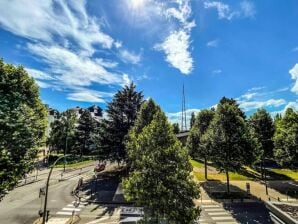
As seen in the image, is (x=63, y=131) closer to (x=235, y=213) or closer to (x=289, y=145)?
(x=235, y=213)

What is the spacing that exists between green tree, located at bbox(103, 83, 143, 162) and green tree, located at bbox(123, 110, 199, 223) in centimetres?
2166

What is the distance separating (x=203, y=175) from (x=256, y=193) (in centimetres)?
1094

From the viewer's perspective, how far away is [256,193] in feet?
118

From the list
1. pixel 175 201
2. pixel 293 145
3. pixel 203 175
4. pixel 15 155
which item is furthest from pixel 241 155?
pixel 15 155

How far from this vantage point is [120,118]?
1738 inches

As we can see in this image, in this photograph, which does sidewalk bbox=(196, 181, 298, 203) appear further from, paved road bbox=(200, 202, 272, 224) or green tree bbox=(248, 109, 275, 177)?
green tree bbox=(248, 109, 275, 177)

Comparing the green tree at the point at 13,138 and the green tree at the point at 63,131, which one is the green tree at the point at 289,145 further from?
the green tree at the point at 63,131

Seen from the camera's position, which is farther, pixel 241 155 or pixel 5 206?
pixel 241 155

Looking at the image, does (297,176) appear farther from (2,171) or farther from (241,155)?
(2,171)

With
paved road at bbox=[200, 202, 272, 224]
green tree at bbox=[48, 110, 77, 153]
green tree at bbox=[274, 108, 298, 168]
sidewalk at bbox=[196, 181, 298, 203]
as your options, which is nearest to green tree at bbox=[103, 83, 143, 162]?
sidewalk at bbox=[196, 181, 298, 203]

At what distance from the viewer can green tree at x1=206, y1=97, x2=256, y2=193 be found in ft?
118

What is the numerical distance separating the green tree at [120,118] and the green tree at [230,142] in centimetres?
1379

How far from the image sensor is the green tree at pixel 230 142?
3603 centimetres

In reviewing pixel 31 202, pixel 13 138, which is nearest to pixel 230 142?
pixel 31 202
